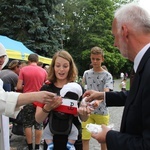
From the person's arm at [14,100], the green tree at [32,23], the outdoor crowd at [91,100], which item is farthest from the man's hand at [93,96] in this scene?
the green tree at [32,23]

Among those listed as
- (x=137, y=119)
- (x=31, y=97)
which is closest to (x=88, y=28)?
(x=31, y=97)

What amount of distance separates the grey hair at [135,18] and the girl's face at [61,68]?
1.22 metres

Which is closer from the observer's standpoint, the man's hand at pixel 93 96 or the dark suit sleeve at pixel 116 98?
the dark suit sleeve at pixel 116 98

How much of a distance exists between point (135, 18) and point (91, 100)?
1.27 m

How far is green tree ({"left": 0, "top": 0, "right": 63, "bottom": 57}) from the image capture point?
17359 mm

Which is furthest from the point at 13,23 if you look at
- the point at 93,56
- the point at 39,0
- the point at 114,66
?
the point at 114,66

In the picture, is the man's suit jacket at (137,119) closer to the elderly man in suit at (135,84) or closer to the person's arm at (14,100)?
the elderly man in suit at (135,84)

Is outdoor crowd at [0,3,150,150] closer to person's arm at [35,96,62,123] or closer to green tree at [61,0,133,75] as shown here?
person's arm at [35,96,62,123]

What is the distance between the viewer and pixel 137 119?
1.45 metres

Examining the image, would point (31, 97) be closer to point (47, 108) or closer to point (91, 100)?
point (47, 108)

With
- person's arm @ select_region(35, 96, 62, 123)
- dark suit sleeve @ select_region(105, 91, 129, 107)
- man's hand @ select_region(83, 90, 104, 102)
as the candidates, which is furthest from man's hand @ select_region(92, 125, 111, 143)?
man's hand @ select_region(83, 90, 104, 102)

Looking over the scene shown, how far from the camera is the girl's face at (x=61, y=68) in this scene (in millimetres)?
2793

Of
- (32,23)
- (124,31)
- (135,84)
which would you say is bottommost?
(135,84)

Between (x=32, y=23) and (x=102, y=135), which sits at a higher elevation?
(x=32, y=23)
